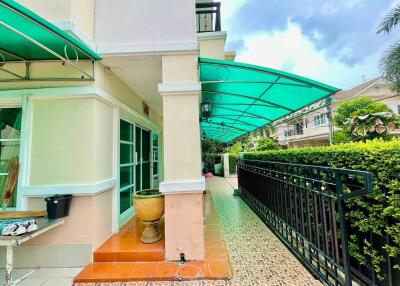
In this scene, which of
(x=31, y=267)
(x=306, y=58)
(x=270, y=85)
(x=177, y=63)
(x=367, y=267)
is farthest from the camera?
(x=306, y=58)

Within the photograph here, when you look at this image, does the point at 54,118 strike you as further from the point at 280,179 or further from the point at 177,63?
the point at 280,179

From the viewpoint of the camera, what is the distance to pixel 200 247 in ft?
14.1

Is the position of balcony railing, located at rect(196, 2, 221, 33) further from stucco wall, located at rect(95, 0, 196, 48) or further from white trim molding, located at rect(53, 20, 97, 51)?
white trim molding, located at rect(53, 20, 97, 51)

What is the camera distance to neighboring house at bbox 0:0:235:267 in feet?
14.1

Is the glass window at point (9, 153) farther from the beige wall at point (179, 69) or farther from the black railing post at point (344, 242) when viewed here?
the black railing post at point (344, 242)

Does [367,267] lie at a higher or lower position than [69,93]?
lower

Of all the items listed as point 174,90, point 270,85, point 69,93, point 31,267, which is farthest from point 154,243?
point 270,85

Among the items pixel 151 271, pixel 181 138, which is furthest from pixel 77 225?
pixel 181 138

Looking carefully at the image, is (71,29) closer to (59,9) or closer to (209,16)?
(59,9)

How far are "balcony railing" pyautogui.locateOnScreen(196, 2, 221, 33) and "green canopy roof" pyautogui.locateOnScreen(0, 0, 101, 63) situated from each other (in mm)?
4081

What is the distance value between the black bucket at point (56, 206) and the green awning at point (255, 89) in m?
3.79

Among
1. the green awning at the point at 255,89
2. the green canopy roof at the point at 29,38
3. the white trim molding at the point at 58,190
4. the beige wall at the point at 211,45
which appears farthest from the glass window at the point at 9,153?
the beige wall at the point at 211,45

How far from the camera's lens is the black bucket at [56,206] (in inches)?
160

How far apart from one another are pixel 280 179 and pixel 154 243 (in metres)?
3.41
